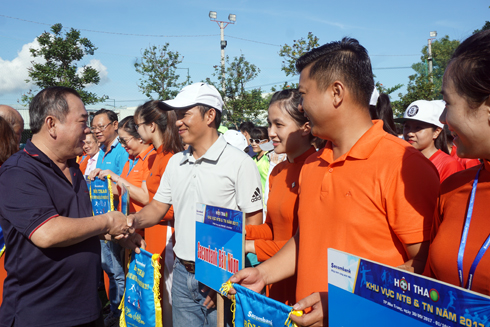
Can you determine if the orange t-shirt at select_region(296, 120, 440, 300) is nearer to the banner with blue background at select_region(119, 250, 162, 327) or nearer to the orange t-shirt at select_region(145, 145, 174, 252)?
the banner with blue background at select_region(119, 250, 162, 327)

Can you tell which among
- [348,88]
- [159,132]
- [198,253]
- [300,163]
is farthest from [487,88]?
[159,132]

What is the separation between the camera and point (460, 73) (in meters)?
1.22

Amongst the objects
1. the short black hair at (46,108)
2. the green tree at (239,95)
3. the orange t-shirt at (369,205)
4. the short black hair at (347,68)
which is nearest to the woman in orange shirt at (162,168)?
the short black hair at (46,108)

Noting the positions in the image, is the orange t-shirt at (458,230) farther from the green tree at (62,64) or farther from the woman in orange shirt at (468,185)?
the green tree at (62,64)

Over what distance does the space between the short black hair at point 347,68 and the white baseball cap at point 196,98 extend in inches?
49.8

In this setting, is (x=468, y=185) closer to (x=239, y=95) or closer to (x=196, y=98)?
(x=196, y=98)

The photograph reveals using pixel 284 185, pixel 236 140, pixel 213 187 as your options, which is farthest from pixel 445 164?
pixel 236 140

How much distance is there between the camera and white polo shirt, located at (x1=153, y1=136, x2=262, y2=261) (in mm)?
2705

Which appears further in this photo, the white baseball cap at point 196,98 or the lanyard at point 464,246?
the white baseball cap at point 196,98

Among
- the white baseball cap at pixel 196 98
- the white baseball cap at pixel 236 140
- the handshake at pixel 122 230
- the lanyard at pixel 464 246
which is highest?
the white baseball cap at pixel 196 98

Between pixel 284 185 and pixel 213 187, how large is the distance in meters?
0.53

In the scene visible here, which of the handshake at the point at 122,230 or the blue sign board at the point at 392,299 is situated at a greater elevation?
the blue sign board at the point at 392,299

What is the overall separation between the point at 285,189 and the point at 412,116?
7.25 ft

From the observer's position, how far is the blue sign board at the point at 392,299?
0.96m
